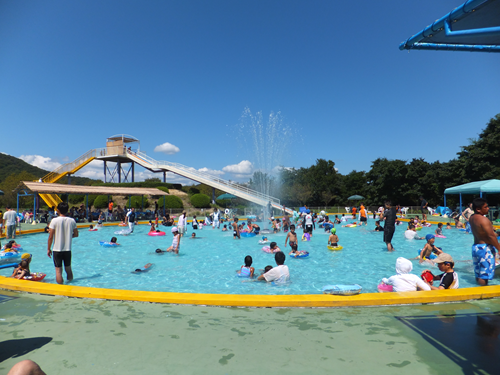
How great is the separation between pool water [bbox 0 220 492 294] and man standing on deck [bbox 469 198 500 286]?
1.00m

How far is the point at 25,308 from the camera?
481 cm

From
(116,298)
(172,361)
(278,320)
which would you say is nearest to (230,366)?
(172,361)

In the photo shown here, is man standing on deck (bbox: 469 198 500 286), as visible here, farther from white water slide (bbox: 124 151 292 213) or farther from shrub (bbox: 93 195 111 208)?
shrub (bbox: 93 195 111 208)

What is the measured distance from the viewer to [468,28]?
7.70 m

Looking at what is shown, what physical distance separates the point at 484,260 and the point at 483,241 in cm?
40

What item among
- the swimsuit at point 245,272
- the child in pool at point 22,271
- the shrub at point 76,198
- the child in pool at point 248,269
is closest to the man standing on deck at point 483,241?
the child in pool at point 248,269

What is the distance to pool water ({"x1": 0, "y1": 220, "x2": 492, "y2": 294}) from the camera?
750 centimetres

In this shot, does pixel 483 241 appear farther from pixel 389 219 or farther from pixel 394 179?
pixel 394 179

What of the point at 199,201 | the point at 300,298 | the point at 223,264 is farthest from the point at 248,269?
the point at 199,201

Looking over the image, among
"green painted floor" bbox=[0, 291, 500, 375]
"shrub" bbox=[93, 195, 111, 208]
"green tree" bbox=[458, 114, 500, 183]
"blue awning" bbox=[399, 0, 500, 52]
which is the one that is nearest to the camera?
"green painted floor" bbox=[0, 291, 500, 375]

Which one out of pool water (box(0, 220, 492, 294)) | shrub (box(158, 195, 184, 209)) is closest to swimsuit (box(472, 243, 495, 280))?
pool water (box(0, 220, 492, 294))

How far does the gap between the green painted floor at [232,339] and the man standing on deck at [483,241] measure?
3.40ft

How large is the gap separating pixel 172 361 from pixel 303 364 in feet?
4.34

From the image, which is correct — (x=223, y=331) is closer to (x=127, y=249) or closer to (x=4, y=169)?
(x=127, y=249)
